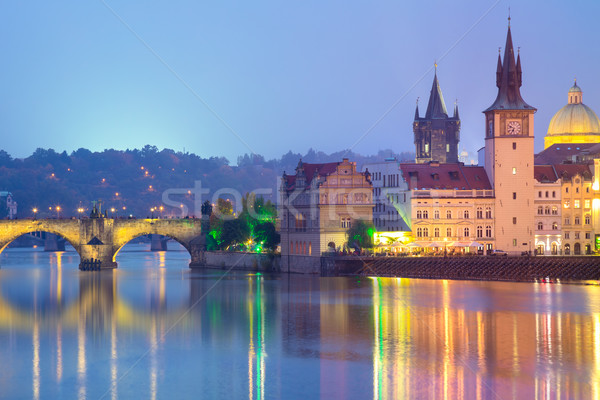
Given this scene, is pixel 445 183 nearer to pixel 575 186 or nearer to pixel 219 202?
pixel 575 186

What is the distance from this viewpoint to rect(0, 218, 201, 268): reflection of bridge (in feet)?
375

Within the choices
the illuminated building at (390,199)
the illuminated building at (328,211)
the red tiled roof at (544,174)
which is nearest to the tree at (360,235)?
the illuminated building at (328,211)

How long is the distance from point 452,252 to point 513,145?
14846mm

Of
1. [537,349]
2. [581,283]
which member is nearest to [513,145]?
[581,283]

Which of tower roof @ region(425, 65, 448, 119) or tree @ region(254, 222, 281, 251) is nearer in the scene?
tree @ region(254, 222, 281, 251)

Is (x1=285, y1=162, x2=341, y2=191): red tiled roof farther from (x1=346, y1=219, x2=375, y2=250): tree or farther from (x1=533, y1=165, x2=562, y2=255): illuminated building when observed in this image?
(x1=533, y1=165, x2=562, y2=255): illuminated building

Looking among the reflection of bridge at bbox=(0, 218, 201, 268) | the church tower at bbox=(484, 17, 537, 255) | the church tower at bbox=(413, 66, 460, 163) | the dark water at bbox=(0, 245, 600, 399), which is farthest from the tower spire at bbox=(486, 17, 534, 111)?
the church tower at bbox=(413, 66, 460, 163)

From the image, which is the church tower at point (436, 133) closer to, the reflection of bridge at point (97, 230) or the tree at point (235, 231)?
the tree at point (235, 231)

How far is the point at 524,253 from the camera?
3851 inches

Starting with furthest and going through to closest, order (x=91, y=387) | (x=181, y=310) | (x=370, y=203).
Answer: (x=370, y=203), (x=181, y=310), (x=91, y=387)

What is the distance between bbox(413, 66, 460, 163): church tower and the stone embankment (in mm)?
63757

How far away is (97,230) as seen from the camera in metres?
117

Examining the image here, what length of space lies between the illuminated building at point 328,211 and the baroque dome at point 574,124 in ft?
172

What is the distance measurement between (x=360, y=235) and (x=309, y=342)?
42.4m
